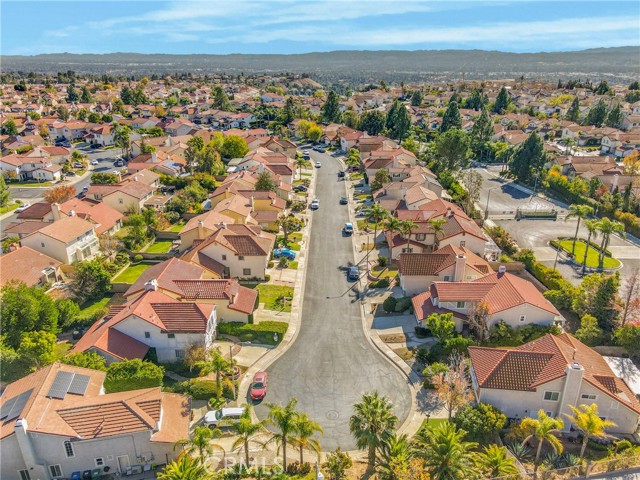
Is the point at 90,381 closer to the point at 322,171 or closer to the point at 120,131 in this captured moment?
the point at 322,171

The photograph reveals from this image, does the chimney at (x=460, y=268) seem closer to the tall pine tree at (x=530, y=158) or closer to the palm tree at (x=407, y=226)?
the palm tree at (x=407, y=226)

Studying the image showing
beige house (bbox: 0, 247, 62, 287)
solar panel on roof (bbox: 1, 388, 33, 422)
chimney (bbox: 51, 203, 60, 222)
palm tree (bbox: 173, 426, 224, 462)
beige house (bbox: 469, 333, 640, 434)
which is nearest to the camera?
palm tree (bbox: 173, 426, 224, 462)

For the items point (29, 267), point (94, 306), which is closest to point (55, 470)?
point (94, 306)

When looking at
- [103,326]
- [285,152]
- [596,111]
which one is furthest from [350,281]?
[596,111]

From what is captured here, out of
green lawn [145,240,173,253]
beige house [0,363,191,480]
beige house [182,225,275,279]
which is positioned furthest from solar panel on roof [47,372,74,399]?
green lawn [145,240,173,253]

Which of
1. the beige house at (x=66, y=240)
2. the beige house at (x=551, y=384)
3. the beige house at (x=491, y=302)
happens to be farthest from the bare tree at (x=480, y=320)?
the beige house at (x=66, y=240)

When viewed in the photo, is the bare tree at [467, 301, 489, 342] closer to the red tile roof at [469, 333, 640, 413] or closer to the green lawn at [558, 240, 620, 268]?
the red tile roof at [469, 333, 640, 413]

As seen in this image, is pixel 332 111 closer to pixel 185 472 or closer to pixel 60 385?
pixel 60 385
